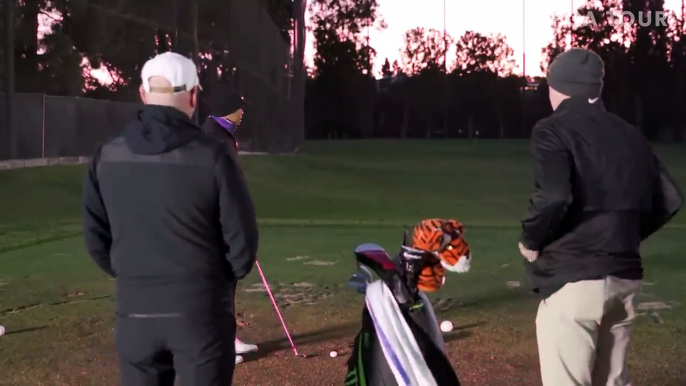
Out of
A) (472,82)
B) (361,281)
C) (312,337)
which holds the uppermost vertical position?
(472,82)

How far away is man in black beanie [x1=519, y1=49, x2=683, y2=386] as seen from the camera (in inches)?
149

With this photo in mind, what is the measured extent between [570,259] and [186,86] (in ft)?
5.40

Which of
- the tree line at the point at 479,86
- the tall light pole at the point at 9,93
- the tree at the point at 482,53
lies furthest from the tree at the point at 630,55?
the tall light pole at the point at 9,93

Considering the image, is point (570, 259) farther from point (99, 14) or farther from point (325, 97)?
point (325, 97)

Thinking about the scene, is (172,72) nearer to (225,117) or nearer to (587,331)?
(587,331)

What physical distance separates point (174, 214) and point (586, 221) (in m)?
1.60

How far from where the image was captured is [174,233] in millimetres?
3393

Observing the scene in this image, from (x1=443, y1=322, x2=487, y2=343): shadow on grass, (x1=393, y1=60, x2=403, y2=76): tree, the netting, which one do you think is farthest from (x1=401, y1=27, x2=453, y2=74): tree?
(x1=443, y1=322, x2=487, y2=343): shadow on grass

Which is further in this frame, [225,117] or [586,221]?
[225,117]

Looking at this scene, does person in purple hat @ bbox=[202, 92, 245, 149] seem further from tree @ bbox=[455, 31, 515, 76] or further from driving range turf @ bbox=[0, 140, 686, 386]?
tree @ bbox=[455, 31, 515, 76]

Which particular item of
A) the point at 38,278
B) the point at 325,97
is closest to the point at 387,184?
the point at 38,278

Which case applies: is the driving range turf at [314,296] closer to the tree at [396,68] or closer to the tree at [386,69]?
the tree at [386,69]

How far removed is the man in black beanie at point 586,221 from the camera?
379 centimetres

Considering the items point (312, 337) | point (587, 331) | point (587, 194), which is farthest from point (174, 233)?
point (312, 337)
